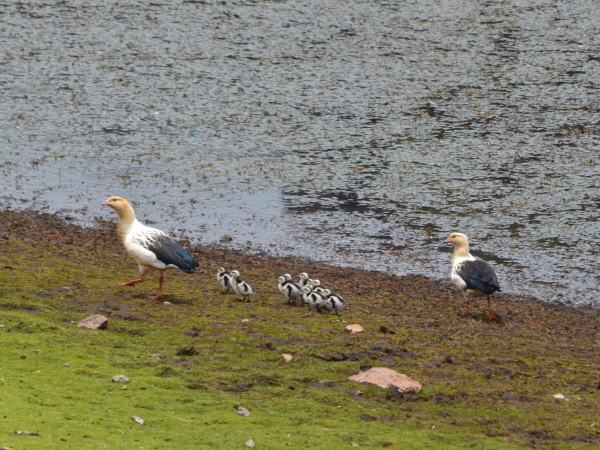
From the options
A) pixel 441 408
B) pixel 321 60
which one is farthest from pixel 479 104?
pixel 441 408

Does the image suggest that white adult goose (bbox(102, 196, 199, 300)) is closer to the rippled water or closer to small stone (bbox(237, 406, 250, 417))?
the rippled water

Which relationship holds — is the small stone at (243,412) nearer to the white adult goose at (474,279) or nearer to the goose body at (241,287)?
the goose body at (241,287)

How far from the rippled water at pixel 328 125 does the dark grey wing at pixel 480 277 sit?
2198 mm

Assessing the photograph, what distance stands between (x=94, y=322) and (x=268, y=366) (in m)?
2.38

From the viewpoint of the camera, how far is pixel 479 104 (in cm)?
2558

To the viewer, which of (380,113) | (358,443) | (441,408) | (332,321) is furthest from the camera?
(380,113)

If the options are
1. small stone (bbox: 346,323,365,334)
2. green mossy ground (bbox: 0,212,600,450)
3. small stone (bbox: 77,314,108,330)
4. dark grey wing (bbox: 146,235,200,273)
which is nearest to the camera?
green mossy ground (bbox: 0,212,600,450)

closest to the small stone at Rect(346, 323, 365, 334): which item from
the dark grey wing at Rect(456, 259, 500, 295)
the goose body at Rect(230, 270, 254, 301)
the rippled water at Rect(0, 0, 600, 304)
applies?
the goose body at Rect(230, 270, 254, 301)

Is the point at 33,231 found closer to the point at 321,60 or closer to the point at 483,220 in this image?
the point at 483,220

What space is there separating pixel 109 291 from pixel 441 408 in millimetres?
5675

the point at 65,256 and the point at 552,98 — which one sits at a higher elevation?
the point at 552,98

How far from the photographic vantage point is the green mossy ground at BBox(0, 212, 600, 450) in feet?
27.4

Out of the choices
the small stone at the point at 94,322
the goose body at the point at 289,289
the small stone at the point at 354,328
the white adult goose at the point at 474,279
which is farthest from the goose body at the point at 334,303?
the small stone at the point at 94,322

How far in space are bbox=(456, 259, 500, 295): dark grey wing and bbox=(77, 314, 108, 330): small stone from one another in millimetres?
5700
